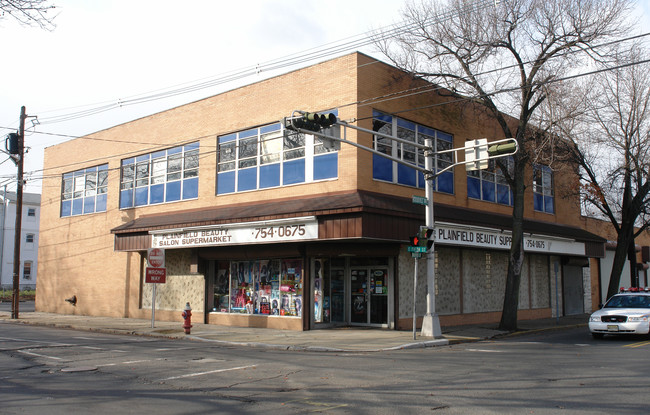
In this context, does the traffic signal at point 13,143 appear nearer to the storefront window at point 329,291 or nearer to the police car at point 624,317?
the storefront window at point 329,291

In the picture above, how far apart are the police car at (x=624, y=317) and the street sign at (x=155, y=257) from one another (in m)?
14.9

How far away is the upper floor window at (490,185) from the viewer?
2427 centimetres

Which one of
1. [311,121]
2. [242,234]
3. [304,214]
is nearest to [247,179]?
[242,234]

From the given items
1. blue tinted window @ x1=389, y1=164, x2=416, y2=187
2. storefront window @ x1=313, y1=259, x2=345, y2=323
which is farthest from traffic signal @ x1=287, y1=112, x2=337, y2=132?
storefront window @ x1=313, y1=259, x2=345, y2=323

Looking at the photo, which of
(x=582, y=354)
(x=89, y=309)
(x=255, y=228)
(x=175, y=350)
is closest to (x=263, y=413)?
(x=175, y=350)

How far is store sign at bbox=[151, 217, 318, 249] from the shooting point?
1833 cm

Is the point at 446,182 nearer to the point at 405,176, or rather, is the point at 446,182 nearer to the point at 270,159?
the point at 405,176

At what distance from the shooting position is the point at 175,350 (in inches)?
590

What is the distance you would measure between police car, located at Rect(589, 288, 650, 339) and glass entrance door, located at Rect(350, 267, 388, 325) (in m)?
6.88

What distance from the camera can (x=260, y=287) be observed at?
21.9 m

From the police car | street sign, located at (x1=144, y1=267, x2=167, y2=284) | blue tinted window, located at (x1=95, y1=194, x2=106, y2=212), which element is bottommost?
the police car

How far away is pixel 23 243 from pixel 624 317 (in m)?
61.8

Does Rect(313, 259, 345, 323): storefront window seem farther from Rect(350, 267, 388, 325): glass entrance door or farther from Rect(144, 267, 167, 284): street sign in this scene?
Rect(144, 267, 167, 284): street sign

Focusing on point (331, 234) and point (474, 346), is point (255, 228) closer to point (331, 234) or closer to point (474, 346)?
point (331, 234)
